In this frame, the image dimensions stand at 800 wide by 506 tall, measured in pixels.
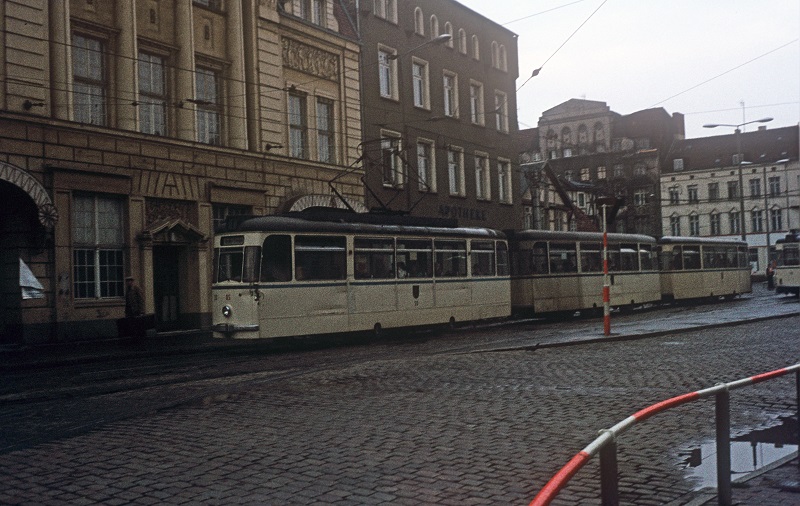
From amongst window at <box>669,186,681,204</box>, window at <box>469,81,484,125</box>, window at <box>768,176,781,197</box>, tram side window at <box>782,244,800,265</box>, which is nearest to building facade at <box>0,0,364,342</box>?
window at <box>469,81,484,125</box>

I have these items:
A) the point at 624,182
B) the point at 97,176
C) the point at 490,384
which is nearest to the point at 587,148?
the point at 624,182

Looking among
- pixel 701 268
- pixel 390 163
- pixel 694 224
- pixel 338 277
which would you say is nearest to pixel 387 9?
pixel 390 163

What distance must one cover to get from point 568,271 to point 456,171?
11.2 meters

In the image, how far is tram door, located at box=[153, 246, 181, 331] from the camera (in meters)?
25.5

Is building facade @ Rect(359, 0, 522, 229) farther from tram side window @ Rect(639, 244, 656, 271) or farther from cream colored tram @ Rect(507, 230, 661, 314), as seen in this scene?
tram side window @ Rect(639, 244, 656, 271)

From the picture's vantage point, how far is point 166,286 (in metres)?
25.8

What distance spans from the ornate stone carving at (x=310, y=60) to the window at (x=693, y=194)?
63431 millimetres

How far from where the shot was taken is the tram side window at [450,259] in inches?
963

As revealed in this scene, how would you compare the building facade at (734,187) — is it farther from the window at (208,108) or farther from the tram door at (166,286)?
the tram door at (166,286)

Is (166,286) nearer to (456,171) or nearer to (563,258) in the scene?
(563,258)

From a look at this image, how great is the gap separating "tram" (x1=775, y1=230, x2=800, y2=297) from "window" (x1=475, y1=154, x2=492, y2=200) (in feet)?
44.6

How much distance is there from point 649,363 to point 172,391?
25.1ft

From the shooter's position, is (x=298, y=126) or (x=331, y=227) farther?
(x=298, y=126)

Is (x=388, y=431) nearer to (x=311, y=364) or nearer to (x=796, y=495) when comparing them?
(x=796, y=495)
